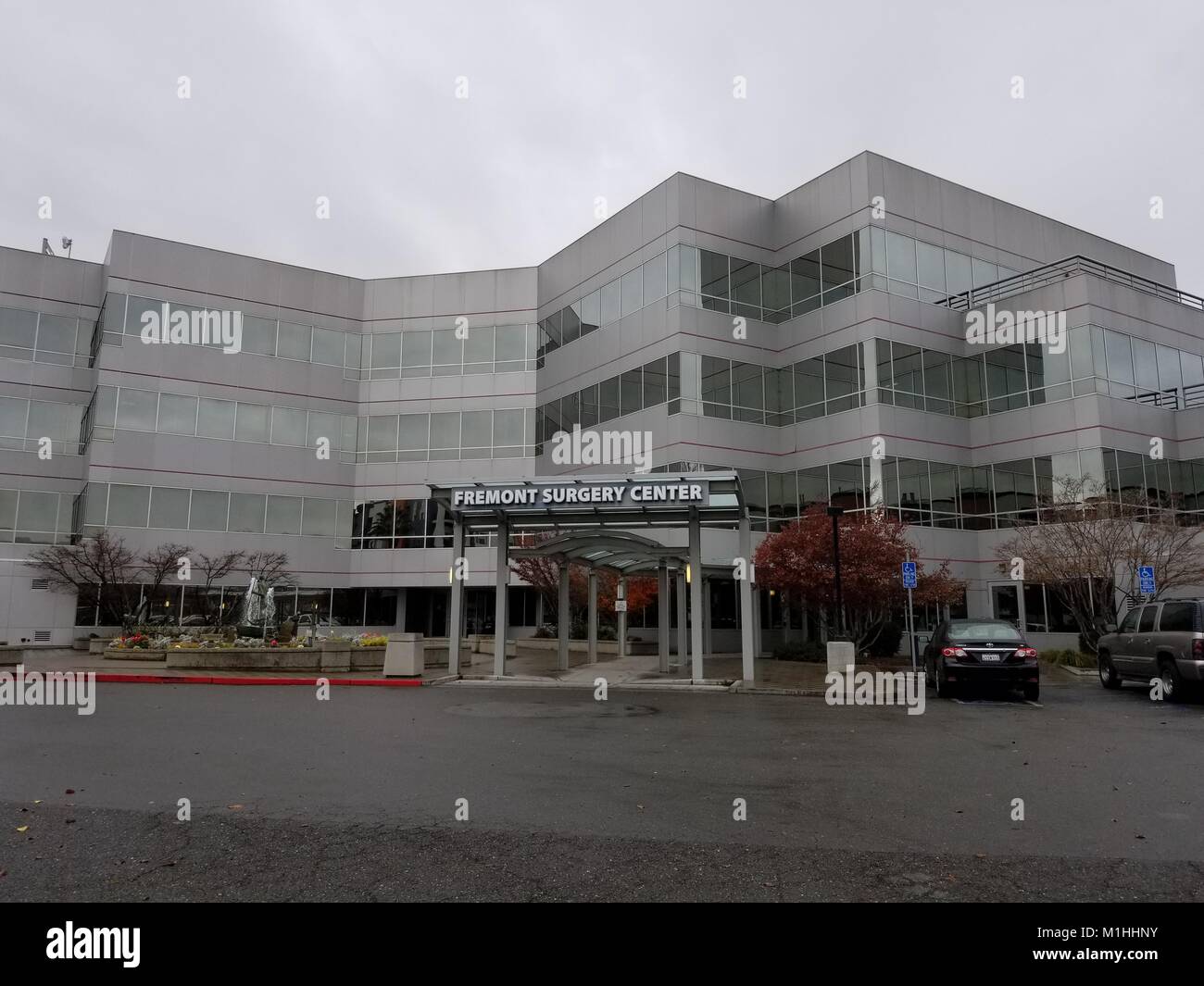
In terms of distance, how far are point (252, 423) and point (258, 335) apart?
426 centimetres

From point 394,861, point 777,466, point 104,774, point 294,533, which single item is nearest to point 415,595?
point 294,533

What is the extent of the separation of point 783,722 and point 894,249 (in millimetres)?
25005

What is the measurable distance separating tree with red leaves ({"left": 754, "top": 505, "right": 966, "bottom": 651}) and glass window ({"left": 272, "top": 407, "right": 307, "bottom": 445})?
79.3ft

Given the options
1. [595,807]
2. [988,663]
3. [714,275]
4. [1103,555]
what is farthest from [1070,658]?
[595,807]

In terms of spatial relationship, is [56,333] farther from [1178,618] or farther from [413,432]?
[1178,618]

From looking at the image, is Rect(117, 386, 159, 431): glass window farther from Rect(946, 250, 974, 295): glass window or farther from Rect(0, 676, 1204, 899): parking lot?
Rect(946, 250, 974, 295): glass window

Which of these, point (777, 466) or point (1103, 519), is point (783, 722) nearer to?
point (1103, 519)

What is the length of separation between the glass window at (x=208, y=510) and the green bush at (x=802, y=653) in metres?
25.2

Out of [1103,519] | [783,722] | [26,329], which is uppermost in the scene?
[26,329]

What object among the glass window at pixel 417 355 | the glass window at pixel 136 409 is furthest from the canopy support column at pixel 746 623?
the glass window at pixel 136 409

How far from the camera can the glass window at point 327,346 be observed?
42094 millimetres

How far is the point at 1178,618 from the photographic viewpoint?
1571 cm

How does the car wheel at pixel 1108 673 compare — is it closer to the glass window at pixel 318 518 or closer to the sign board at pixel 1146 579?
the sign board at pixel 1146 579

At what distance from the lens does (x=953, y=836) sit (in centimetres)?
607
